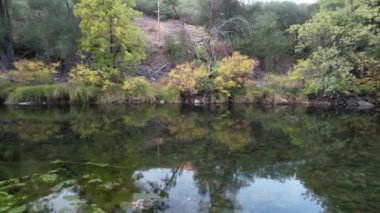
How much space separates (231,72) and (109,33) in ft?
29.2

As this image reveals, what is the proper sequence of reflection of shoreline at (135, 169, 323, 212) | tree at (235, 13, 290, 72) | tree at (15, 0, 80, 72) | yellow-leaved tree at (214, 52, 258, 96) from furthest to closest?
tree at (235, 13, 290, 72) < tree at (15, 0, 80, 72) < yellow-leaved tree at (214, 52, 258, 96) < reflection of shoreline at (135, 169, 323, 212)

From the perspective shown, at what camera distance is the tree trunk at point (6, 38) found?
28.9 metres

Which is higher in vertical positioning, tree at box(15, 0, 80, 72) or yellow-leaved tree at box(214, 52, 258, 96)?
tree at box(15, 0, 80, 72)

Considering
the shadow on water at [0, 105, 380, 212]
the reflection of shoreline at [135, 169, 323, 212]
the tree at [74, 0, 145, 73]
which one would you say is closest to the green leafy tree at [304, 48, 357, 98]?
the shadow on water at [0, 105, 380, 212]

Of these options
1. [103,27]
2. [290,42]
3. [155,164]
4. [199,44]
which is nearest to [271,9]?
[290,42]

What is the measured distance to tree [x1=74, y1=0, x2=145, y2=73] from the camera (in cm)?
2525

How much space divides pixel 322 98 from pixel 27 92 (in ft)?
67.7

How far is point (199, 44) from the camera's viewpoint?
3091cm

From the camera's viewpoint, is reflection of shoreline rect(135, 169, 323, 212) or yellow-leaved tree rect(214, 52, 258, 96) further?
yellow-leaved tree rect(214, 52, 258, 96)

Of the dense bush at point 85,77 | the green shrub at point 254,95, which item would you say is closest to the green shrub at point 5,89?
the dense bush at point 85,77

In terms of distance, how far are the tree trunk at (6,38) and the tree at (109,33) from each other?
6.50 meters

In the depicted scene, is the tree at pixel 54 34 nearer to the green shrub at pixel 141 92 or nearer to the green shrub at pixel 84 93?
the green shrub at pixel 84 93

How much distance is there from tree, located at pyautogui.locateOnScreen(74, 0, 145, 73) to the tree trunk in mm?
6498

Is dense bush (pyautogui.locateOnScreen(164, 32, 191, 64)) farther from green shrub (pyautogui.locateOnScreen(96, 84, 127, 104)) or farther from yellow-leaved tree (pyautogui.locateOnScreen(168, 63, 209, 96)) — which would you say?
green shrub (pyautogui.locateOnScreen(96, 84, 127, 104))
